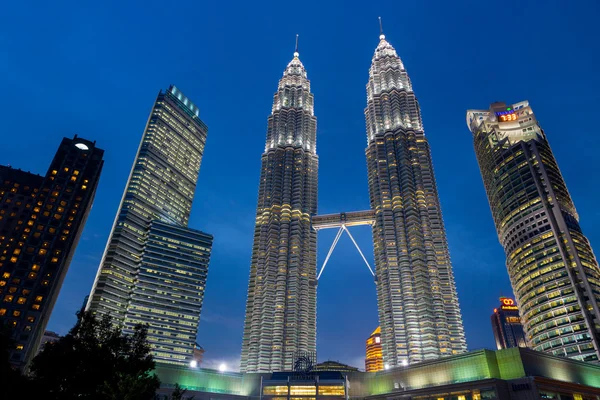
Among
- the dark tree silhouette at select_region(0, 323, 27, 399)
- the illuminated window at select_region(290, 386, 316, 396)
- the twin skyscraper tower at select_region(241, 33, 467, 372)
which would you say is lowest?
the dark tree silhouette at select_region(0, 323, 27, 399)

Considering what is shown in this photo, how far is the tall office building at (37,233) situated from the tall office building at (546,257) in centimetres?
18904

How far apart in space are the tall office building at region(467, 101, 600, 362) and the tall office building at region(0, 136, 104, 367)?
620 feet

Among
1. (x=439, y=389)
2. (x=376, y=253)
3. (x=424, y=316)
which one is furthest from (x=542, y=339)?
(x=439, y=389)

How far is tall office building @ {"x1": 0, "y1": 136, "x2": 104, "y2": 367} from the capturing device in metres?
145

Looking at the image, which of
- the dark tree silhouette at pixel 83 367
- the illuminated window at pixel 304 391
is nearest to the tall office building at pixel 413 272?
the illuminated window at pixel 304 391

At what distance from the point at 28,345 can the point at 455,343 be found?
153593 mm

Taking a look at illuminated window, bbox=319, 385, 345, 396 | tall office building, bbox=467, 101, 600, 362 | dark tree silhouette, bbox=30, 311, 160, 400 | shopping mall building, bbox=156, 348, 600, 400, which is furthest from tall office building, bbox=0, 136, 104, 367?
tall office building, bbox=467, 101, 600, 362

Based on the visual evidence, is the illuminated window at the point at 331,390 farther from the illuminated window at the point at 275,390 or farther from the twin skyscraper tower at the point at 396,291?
the twin skyscraper tower at the point at 396,291

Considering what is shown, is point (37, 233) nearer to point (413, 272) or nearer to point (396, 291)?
point (396, 291)

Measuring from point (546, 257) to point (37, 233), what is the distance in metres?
207

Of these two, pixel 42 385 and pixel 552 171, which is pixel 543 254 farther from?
pixel 42 385

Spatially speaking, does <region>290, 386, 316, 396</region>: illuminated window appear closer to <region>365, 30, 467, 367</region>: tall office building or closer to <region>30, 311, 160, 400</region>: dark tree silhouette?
<region>365, 30, 467, 367</region>: tall office building

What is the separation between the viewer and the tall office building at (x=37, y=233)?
145 metres

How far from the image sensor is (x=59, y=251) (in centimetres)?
16412
